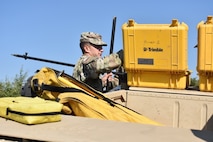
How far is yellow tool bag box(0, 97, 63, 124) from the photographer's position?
9.39ft

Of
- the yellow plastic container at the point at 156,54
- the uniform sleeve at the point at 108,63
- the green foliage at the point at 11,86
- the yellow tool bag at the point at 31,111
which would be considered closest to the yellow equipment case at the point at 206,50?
the yellow plastic container at the point at 156,54

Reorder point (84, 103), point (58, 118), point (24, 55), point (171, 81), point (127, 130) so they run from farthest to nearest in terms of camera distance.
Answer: point (24, 55) → point (171, 81) → point (84, 103) → point (58, 118) → point (127, 130)

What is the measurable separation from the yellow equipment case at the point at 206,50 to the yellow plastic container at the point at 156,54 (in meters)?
0.13

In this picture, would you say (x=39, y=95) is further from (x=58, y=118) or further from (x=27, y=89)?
(x=58, y=118)

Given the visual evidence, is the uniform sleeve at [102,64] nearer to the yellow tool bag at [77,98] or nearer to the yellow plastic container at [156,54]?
the yellow plastic container at [156,54]

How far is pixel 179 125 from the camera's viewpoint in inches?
146

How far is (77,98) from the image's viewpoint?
136 inches

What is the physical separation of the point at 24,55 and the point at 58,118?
12.8 feet

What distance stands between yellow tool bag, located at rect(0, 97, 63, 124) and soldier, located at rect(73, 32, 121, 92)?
3.52 ft

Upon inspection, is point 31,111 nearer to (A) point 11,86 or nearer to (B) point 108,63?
(B) point 108,63

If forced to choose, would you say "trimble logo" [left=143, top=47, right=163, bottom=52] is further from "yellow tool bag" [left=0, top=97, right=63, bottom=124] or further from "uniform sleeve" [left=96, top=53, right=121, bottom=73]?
"yellow tool bag" [left=0, top=97, right=63, bottom=124]

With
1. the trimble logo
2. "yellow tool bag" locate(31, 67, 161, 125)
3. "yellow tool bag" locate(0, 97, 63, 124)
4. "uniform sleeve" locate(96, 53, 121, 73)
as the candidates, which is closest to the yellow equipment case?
the trimble logo

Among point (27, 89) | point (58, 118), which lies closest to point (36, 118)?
point (58, 118)

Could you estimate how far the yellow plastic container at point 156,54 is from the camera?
12.4 feet
